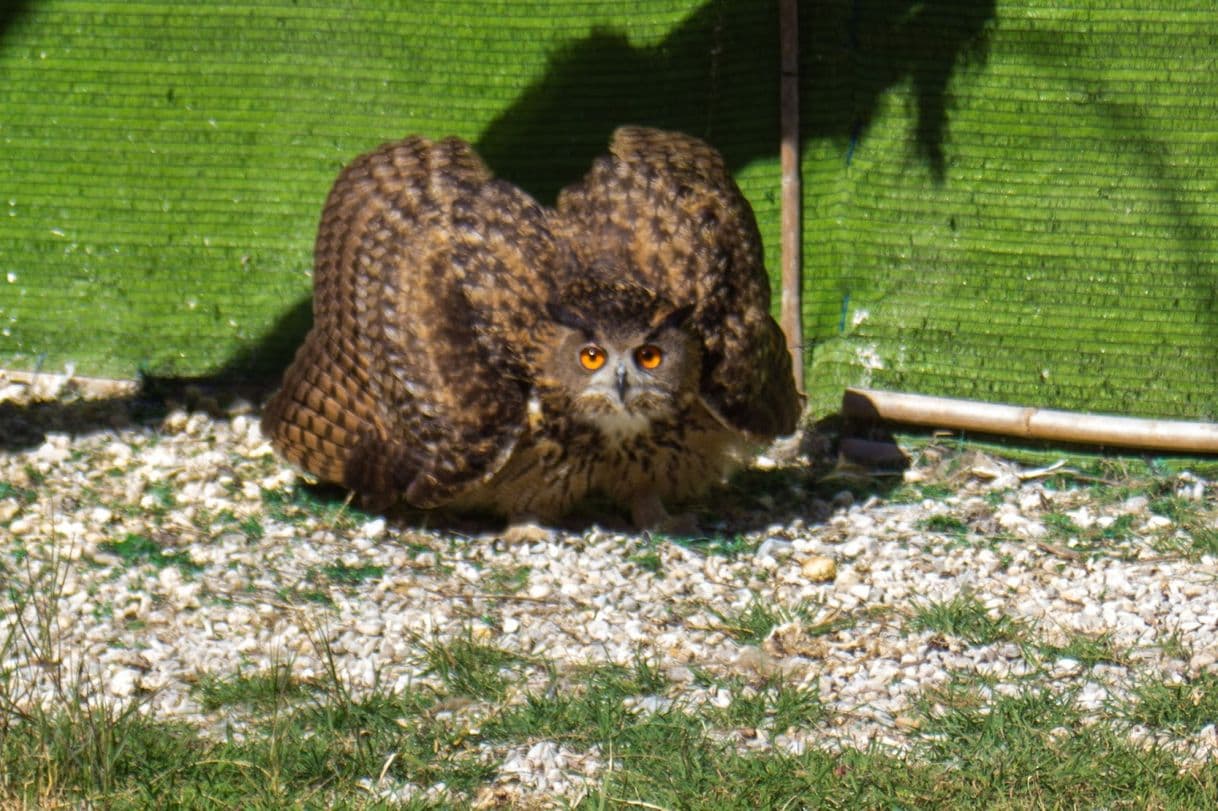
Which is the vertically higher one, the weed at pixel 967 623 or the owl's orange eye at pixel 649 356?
the owl's orange eye at pixel 649 356

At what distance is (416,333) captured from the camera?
482cm

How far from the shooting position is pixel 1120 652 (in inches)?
165

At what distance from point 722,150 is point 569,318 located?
1.48 m

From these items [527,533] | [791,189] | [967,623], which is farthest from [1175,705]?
[791,189]

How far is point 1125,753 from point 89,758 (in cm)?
220

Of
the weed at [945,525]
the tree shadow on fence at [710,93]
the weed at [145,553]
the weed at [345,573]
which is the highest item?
the tree shadow on fence at [710,93]

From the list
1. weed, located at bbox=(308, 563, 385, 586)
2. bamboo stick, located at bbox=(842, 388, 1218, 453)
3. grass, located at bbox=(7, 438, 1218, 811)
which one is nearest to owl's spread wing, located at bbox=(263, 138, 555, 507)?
weed, located at bbox=(308, 563, 385, 586)

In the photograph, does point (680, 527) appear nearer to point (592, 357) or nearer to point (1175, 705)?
point (592, 357)

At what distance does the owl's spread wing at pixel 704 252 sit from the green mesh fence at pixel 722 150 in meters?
0.72

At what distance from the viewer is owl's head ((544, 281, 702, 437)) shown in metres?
4.53

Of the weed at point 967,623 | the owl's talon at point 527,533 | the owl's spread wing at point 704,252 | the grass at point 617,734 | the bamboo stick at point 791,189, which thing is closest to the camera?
the grass at point 617,734

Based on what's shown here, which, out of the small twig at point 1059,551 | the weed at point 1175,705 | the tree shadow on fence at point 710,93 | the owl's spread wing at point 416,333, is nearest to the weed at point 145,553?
the owl's spread wing at point 416,333

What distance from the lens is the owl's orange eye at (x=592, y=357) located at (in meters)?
4.56

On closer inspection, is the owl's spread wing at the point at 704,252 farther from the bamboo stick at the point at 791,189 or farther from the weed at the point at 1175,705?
the weed at the point at 1175,705
